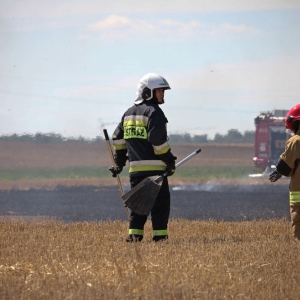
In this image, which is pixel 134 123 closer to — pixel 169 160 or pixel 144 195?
pixel 169 160

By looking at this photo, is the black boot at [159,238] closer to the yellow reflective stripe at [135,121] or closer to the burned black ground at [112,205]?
the yellow reflective stripe at [135,121]

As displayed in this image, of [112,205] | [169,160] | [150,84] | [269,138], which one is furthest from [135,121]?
[269,138]

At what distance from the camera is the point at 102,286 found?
24.0ft

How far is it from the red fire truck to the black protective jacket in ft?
93.9

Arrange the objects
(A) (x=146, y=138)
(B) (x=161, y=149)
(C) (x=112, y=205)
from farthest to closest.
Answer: (C) (x=112, y=205), (A) (x=146, y=138), (B) (x=161, y=149)

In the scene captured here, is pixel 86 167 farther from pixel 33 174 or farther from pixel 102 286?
pixel 102 286

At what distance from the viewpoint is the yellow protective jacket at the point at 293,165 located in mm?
10352

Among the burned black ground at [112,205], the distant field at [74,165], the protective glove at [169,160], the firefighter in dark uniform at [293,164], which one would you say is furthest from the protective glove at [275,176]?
the distant field at [74,165]

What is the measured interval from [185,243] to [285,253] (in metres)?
1.30

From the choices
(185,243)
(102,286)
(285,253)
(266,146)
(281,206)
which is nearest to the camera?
(102,286)

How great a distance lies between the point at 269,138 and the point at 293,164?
29.4 m

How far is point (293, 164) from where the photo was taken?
10.4 metres

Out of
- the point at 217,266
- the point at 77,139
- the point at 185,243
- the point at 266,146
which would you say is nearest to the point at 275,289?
the point at 217,266

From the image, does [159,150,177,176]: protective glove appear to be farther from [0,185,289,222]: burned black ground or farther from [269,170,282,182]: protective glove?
[0,185,289,222]: burned black ground
